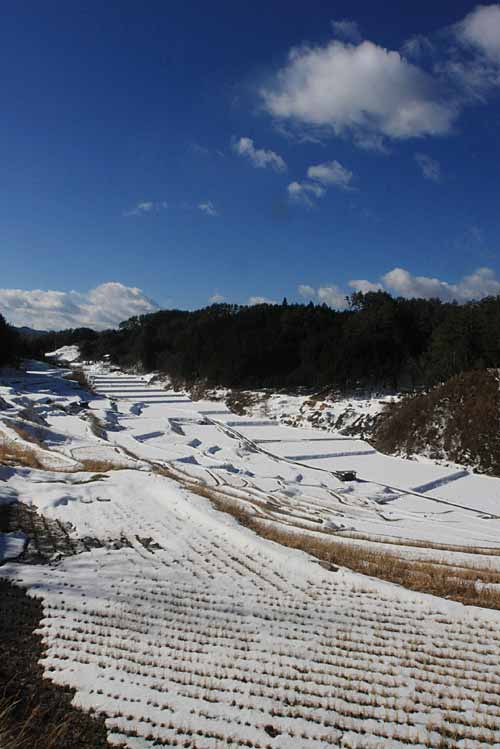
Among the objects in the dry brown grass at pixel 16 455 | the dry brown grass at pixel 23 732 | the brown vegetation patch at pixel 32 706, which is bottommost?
the dry brown grass at pixel 16 455

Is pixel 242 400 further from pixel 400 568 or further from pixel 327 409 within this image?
pixel 400 568

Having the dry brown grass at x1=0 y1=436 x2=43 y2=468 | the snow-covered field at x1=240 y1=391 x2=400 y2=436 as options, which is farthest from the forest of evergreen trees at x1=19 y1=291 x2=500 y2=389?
the dry brown grass at x1=0 y1=436 x2=43 y2=468

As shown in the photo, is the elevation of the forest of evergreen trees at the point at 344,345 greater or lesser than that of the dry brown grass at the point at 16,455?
greater

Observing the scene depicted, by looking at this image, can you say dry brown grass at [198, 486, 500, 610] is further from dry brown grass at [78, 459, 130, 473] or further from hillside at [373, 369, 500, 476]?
hillside at [373, 369, 500, 476]

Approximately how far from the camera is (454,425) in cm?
3538

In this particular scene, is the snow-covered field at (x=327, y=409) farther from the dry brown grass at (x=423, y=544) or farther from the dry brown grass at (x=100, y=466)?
the dry brown grass at (x=423, y=544)

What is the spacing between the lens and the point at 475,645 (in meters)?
Result: 7.23

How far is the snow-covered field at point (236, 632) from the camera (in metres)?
5.13

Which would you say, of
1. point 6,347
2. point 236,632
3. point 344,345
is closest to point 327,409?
point 344,345

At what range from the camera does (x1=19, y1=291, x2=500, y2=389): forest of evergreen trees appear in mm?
45281

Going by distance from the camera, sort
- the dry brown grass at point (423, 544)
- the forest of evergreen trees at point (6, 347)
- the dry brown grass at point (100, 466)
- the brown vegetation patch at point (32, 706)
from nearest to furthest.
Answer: the brown vegetation patch at point (32, 706) < the dry brown grass at point (423, 544) < the dry brown grass at point (100, 466) < the forest of evergreen trees at point (6, 347)

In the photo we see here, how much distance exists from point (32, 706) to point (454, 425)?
35490 mm

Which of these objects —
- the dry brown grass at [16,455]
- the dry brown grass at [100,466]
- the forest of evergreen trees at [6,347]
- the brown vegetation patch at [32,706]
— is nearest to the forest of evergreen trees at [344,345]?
Result: the forest of evergreen trees at [6,347]

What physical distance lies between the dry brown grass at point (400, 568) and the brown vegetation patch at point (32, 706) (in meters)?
6.63
